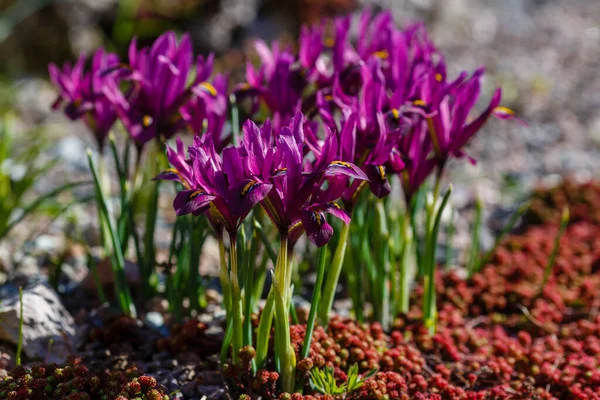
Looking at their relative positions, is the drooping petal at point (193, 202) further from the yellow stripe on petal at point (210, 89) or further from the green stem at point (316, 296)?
the yellow stripe on petal at point (210, 89)

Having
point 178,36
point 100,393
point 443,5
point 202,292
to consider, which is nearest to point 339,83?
point 202,292

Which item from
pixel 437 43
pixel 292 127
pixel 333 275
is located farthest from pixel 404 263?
pixel 437 43

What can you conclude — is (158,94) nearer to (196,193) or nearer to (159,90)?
(159,90)

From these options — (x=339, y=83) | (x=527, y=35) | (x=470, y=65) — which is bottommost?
(x=339, y=83)

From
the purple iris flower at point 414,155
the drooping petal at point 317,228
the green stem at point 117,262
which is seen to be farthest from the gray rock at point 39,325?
the purple iris flower at point 414,155

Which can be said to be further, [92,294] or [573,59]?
[573,59]

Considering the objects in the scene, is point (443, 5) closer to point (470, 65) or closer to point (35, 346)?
point (470, 65)
